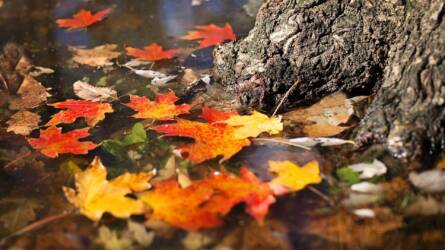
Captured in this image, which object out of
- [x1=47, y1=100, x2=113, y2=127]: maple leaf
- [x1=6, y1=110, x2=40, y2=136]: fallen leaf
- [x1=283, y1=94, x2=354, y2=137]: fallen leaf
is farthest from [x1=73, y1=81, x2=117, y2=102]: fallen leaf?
[x1=283, y1=94, x2=354, y2=137]: fallen leaf

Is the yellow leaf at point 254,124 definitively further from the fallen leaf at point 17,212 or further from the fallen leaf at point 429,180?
the fallen leaf at point 17,212

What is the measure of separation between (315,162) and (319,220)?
263 mm

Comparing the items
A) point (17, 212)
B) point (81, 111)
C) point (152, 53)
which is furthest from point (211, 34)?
Answer: point (17, 212)

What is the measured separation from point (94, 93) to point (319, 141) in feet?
3.50

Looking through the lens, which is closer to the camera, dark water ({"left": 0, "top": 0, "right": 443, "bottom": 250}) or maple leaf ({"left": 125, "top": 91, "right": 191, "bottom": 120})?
dark water ({"left": 0, "top": 0, "right": 443, "bottom": 250})

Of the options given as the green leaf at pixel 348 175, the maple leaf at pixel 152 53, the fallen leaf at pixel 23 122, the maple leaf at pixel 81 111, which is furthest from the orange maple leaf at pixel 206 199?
the maple leaf at pixel 152 53

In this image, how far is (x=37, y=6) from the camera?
11.0 ft

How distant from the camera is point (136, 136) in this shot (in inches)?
73.5

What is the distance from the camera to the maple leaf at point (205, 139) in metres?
1.73

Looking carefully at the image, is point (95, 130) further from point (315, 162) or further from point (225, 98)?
point (315, 162)

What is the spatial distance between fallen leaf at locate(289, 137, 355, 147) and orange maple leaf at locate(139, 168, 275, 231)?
275 millimetres

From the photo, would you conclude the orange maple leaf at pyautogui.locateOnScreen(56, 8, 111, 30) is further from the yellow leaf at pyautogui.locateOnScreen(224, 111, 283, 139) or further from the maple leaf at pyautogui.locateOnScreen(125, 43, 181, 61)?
the yellow leaf at pyautogui.locateOnScreen(224, 111, 283, 139)

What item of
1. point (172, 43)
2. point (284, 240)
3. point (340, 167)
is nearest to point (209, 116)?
point (340, 167)

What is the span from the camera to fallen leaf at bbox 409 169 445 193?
1511mm
